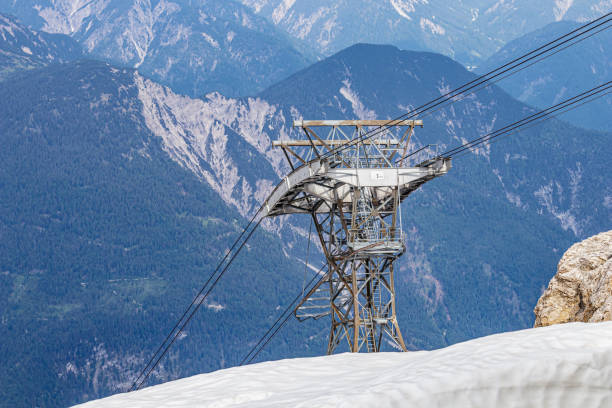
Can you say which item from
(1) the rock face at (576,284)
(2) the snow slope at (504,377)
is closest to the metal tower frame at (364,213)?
(1) the rock face at (576,284)

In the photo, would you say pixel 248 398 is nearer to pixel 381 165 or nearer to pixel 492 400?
pixel 492 400

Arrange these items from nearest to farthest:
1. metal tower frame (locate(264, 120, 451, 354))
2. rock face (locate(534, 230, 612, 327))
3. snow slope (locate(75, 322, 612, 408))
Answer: snow slope (locate(75, 322, 612, 408)) → rock face (locate(534, 230, 612, 327)) → metal tower frame (locate(264, 120, 451, 354))

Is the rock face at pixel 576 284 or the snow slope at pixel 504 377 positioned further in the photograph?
the rock face at pixel 576 284

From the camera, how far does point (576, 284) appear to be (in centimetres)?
1312

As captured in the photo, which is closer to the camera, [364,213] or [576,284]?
[576,284]

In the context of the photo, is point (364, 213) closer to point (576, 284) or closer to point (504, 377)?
point (576, 284)

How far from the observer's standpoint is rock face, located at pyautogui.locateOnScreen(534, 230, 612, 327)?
12555 mm

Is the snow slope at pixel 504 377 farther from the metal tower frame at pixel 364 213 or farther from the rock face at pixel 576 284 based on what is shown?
the metal tower frame at pixel 364 213

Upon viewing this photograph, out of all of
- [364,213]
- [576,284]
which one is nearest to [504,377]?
[576,284]

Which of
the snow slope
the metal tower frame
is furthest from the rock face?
the metal tower frame

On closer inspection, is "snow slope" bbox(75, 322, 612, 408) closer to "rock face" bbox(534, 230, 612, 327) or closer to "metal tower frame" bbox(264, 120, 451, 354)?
"rock face" bbox(534, 230, 612, 327)

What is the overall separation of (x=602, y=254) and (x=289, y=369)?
5.33m

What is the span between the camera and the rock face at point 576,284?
12555 millimetres

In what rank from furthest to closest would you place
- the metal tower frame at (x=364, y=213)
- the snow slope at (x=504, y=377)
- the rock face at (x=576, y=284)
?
the metal tower frame at (x=364, y=213)
the rock face at (x=576, y=284)
the snow slope at (x=504, y=377)
